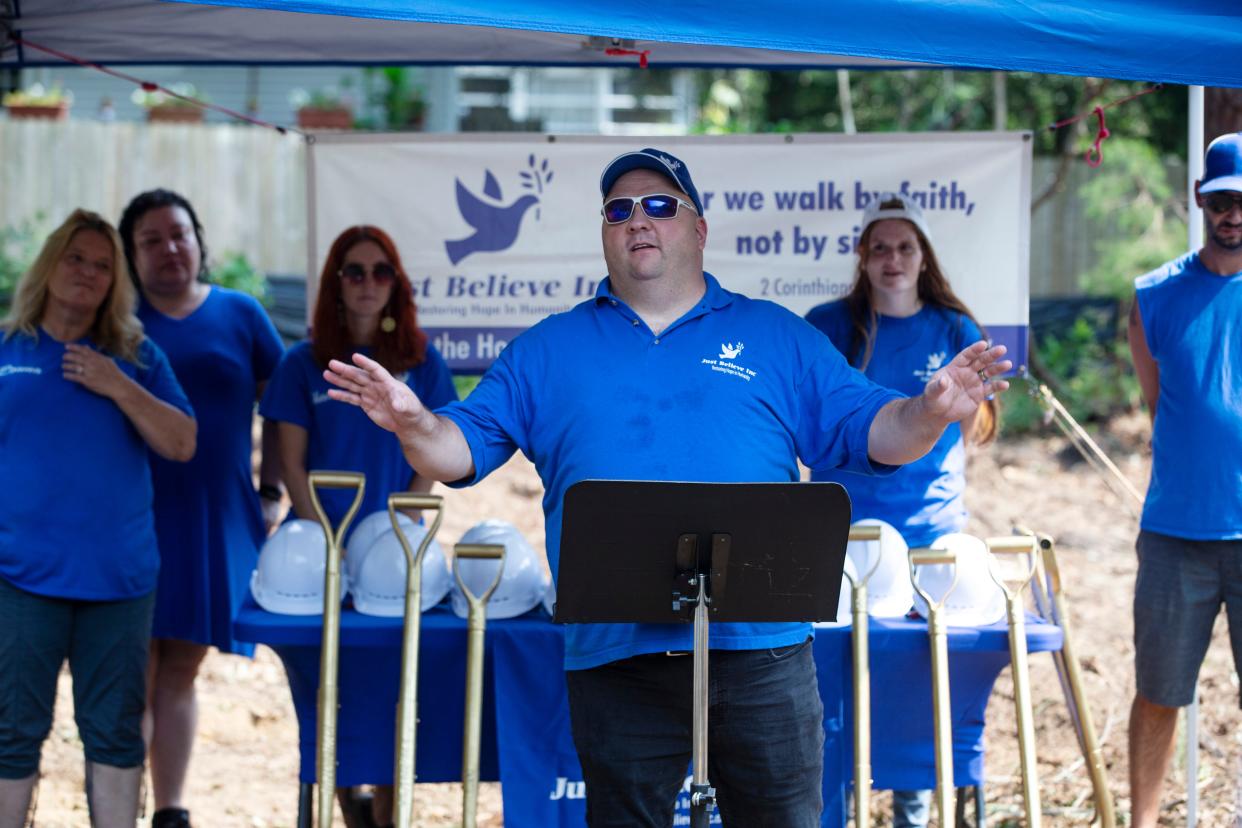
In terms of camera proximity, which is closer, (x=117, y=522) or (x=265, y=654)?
(x=117, y=522)

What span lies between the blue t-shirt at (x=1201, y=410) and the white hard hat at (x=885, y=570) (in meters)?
0.85

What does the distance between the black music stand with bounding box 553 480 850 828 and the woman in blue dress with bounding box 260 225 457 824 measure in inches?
66.1

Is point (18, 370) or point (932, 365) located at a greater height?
point (932, 365)

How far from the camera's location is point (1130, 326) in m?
4.32

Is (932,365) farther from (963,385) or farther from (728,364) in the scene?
(963,385)

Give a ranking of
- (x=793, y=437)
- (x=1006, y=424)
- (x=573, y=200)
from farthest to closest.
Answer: (x=1006, y=424) → (x=573, y=200) → (x=793, y=437)

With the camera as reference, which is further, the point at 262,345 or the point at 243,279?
the point at 243,279

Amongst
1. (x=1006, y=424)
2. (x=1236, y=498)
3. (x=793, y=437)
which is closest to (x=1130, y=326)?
(x=1236, y=498)

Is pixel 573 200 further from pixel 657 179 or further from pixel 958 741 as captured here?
pixel 958 741

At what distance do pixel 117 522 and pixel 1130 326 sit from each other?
124 inches

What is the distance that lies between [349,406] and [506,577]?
0.90m

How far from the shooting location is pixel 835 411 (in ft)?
10.1

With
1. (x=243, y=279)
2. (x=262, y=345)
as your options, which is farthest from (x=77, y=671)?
(x=243, y=279)

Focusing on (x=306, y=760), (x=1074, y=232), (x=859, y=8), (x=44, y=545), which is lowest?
(x=306, y=760)
